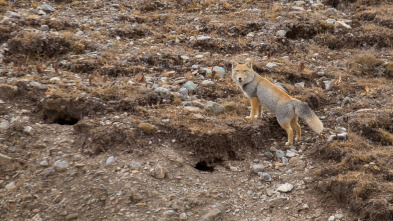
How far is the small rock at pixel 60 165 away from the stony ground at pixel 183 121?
0.03 meters

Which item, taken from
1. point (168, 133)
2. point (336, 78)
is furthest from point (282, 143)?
point (336, 78)

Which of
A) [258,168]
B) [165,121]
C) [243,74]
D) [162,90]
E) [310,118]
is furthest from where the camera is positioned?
[162,90]

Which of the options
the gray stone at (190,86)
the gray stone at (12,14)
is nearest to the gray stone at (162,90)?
the gray stone at (190,86)

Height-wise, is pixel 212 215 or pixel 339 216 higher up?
pixel 339 216

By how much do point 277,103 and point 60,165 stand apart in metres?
4.65

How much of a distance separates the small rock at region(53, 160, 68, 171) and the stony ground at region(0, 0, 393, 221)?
28 mm

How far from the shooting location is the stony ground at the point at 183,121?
6930mm

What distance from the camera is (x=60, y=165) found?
7449 mm

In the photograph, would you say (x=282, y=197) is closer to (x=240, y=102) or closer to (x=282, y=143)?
(x=282, y=143)

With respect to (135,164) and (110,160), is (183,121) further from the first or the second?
(110,160)

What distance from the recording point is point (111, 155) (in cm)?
763

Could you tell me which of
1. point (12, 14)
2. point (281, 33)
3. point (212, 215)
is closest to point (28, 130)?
point (212, 215)

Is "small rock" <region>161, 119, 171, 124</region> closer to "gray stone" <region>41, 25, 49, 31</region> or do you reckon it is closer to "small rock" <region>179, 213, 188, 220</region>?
"small rock" <region>179, 213, 188, 220</region>

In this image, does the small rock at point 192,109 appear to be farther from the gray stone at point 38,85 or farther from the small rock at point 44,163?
the gray stone at point 38,85
